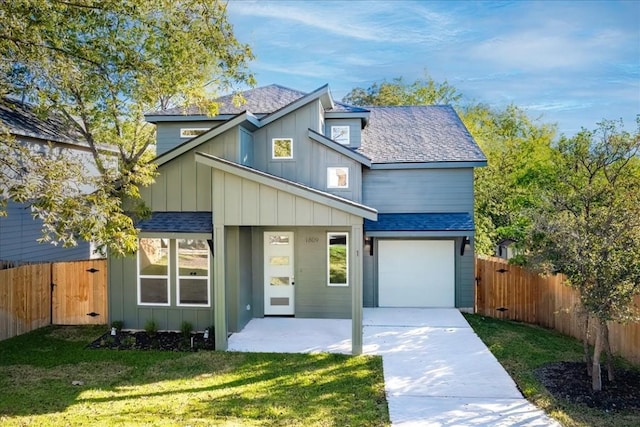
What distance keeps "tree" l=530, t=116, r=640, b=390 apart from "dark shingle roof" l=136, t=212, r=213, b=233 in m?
6.77

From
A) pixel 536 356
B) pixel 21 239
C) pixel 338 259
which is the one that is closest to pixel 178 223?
pixel 338 259

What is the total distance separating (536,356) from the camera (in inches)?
360

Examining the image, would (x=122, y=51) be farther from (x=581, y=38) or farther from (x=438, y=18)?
(x=581, y=38)

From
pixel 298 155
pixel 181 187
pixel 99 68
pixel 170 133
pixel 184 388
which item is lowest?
pixel 184 388

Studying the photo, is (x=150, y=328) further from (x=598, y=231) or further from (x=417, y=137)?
(x=417, y=137)

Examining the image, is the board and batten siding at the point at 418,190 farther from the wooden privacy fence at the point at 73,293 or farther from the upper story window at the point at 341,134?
the wooden privacy fence at the point at 73,293

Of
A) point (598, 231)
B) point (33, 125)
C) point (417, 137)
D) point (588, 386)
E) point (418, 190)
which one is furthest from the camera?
point (417, 137)

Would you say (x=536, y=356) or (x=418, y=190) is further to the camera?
(x=418, y=190)

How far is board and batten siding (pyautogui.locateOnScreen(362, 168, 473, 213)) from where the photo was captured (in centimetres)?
1377

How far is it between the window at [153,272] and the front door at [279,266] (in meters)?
2.60

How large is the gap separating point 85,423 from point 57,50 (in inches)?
239

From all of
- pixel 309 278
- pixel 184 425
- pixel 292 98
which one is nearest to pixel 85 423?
pixel 184 425

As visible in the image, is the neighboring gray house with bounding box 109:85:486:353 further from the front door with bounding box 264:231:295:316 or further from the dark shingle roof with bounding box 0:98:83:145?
the dark shingle roof with bounding box 0:98:83:145

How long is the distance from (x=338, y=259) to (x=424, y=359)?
13.4 ft
